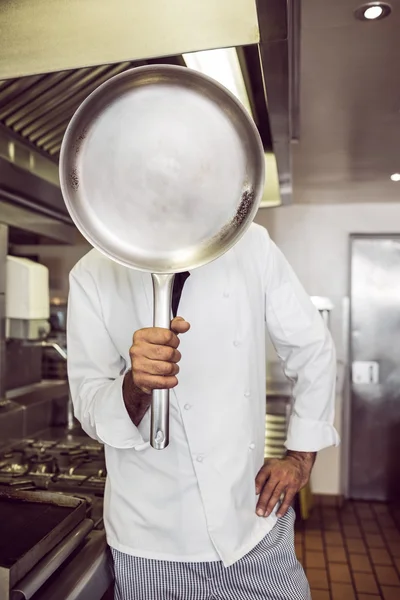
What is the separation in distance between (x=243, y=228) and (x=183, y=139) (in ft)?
0.52

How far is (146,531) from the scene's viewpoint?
3.37 ft

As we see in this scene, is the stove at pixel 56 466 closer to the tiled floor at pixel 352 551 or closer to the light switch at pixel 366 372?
the tiled floor at pixel 352 551

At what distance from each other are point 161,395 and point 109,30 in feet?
1.95

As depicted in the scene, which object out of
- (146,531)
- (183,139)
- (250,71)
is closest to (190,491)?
(146,531)

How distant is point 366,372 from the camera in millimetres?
4074

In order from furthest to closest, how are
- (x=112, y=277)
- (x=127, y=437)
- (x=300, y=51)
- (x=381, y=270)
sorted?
1. (x=381, y=270)
2. (x=300, y=51)
3. (x=112, y=277)
4. (x=127, y=437)

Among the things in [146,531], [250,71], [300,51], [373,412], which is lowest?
[373,412]

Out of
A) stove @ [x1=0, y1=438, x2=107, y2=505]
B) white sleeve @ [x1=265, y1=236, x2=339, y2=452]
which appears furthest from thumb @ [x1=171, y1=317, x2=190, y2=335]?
stove @ [x1=0, y1=438, x2=107, y2=505]

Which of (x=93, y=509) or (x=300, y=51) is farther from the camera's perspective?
(x=300, y=51)

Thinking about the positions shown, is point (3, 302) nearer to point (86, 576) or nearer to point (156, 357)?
point (86, 576)

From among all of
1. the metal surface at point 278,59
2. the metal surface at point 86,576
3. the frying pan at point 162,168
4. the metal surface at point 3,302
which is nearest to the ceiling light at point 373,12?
the metal surface at point 278,59

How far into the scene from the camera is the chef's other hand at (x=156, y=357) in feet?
2.41

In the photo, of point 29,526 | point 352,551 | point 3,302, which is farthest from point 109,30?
point 352,551

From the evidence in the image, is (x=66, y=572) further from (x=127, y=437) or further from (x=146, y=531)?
(x=127, y=437)
